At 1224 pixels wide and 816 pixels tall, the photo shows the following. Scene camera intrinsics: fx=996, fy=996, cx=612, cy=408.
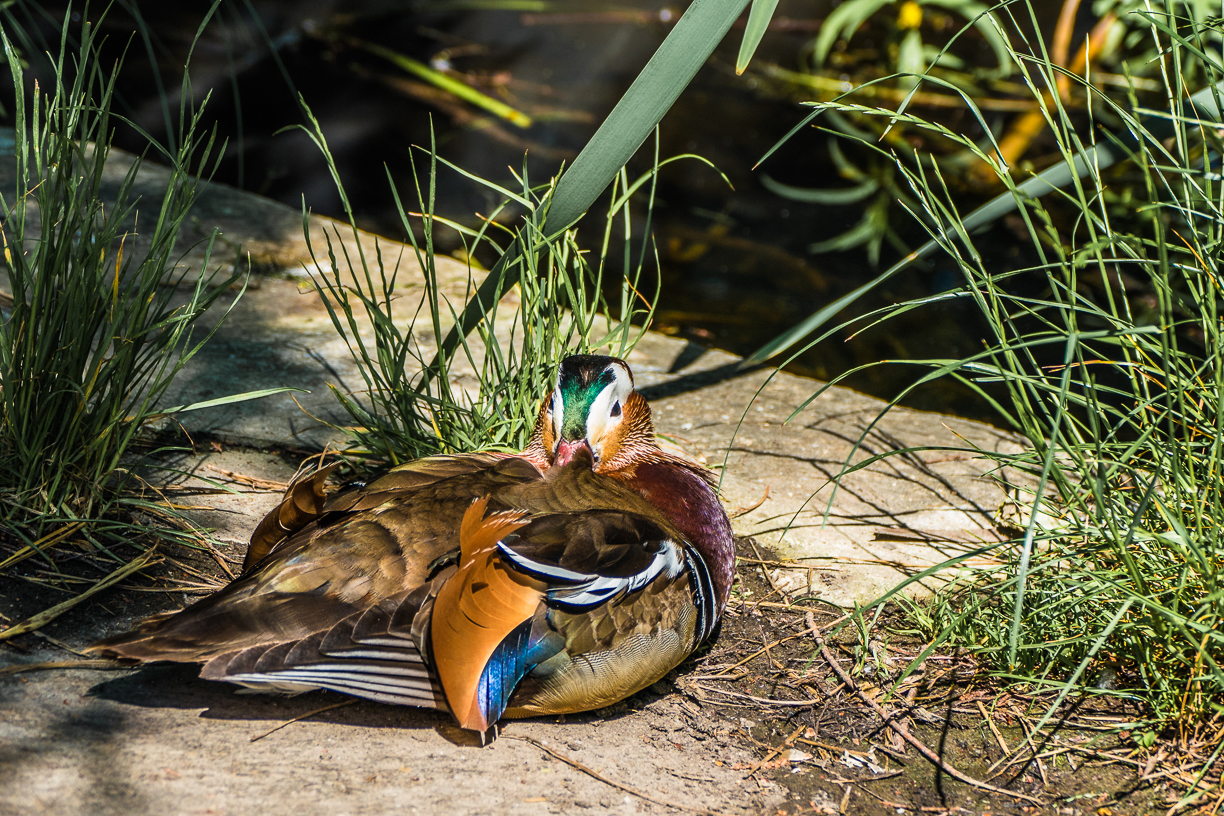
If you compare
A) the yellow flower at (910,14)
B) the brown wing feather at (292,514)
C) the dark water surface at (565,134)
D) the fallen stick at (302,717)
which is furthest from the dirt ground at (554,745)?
the yellow flower at (910,14)

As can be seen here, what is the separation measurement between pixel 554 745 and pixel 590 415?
83 centimetres

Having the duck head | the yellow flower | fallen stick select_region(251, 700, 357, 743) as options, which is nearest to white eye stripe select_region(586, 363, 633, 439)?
the duck head

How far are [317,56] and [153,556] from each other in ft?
19.5

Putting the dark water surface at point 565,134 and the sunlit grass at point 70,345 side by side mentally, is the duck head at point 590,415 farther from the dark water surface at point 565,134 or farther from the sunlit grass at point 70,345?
the dark water surface at point 565,134

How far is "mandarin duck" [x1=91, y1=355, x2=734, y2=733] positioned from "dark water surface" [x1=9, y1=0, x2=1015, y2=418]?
2466 mm

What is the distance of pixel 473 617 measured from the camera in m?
1.89

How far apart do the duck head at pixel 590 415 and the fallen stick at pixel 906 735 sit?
2.30 ft

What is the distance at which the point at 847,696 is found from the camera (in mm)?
2270

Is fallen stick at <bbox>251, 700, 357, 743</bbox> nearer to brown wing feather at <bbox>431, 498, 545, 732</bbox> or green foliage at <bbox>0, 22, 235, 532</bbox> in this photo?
brown wing feather at <bbox>431, 498, 545, 732</bbox>

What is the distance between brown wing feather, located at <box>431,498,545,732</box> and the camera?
1.86 metres

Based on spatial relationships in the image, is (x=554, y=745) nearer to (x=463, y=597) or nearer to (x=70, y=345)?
(x=463, y=597)

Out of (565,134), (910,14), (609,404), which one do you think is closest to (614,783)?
(609,404)

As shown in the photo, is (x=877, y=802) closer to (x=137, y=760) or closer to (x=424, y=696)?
(x=424, y=696)

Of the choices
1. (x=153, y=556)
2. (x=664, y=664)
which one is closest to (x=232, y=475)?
(x=153, y=556)
